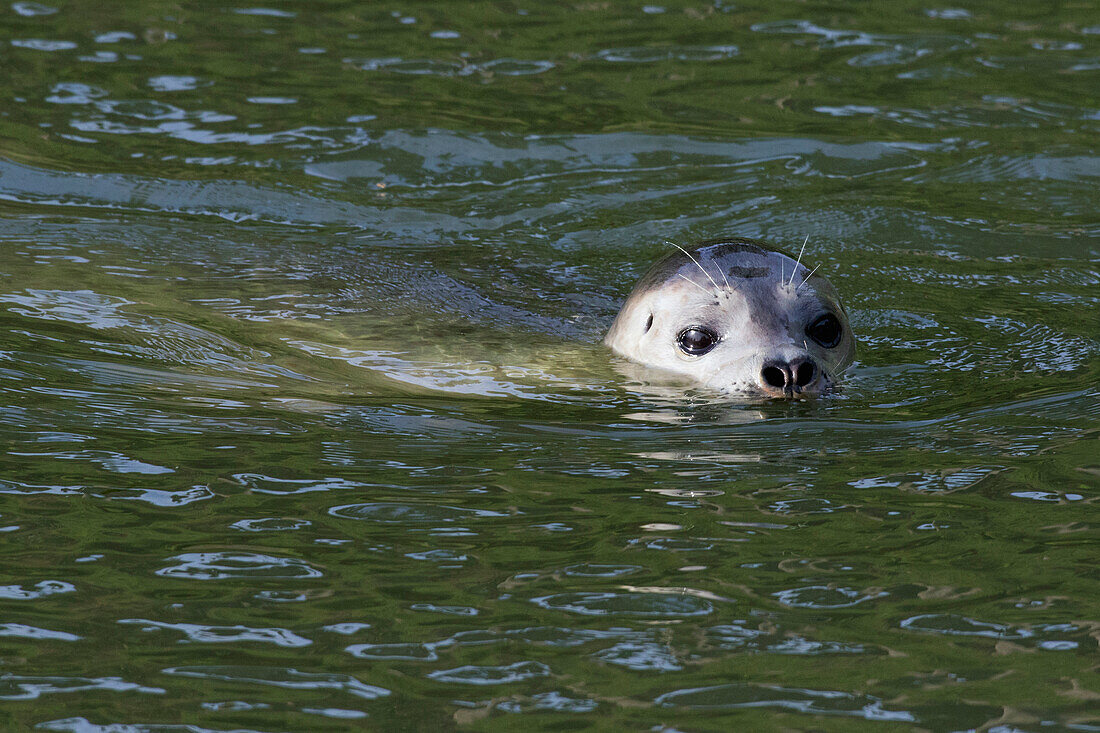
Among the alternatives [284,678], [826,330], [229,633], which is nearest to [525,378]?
[826,330]

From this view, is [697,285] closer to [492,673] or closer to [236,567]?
[236,567]

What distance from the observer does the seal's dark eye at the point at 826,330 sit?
17.9 feet

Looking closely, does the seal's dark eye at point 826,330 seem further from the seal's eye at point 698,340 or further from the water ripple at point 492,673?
the water ripple at point 492,673

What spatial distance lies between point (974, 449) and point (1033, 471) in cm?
24

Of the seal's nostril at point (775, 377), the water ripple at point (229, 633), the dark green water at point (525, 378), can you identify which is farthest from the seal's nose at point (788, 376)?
the water ripple at point (229, 633)

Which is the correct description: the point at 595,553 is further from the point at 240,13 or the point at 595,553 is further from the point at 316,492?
the point at 240,13

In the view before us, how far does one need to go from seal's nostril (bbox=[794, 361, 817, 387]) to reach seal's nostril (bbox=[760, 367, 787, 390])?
0.13 ft

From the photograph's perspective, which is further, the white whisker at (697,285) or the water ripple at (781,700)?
the white whisker at (697,285)

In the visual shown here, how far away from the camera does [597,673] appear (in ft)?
10.0

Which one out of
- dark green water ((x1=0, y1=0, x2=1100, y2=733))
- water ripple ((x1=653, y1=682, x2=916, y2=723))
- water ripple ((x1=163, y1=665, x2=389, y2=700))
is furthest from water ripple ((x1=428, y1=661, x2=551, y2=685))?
water ripple ((x1=653, y1=682, x2=916, y2=723))

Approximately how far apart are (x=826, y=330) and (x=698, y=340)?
1.57 ft

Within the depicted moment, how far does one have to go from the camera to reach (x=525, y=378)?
537 centimetres

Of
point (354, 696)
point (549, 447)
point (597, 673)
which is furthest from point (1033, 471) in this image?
point (354, 696)

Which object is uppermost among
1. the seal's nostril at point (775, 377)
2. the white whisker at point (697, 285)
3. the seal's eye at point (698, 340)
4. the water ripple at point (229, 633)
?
the white whisker at point (697, 285)
